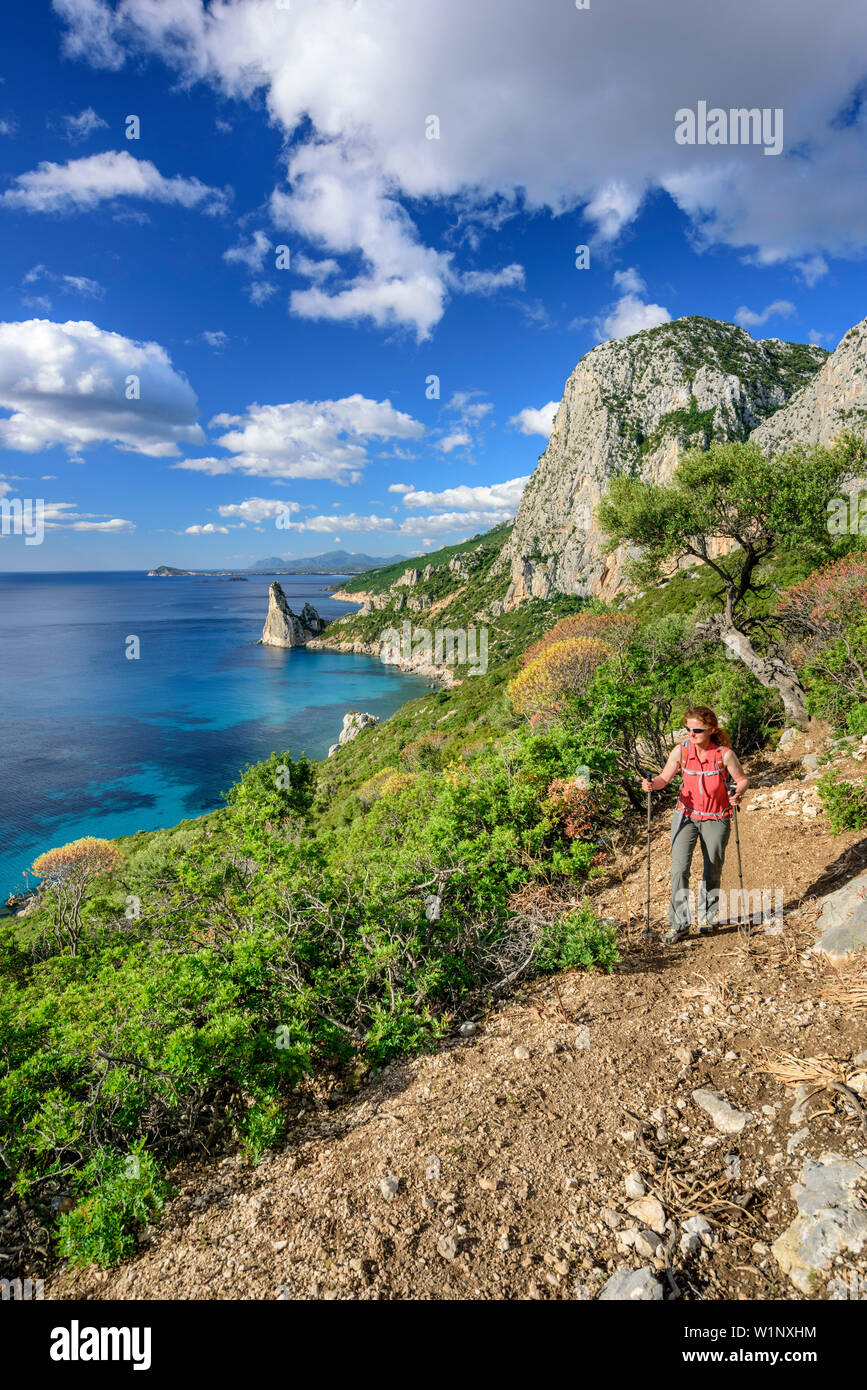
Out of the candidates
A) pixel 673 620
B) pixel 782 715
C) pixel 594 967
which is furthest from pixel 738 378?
pixel 594 967

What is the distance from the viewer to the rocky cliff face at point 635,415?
3504 inches

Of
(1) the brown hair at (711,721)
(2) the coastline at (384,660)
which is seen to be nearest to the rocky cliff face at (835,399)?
(2) the coastline at (384,660)

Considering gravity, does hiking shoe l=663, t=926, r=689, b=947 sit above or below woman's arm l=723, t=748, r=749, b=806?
below

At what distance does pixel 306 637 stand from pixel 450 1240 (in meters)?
162

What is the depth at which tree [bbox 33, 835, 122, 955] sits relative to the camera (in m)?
21.8

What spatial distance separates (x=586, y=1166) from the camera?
3080 millimetres

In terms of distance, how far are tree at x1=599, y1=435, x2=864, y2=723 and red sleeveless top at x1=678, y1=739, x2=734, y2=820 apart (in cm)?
829

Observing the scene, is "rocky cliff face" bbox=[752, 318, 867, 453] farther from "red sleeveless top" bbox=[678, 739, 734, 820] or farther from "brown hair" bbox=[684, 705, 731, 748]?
"red sleeveless top" bbox=[678, 739, 734, 820]

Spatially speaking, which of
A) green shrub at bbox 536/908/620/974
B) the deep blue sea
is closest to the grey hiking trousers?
green shrub at bbox 536/908/620/974

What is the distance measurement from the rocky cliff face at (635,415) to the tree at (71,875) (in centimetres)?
7633
